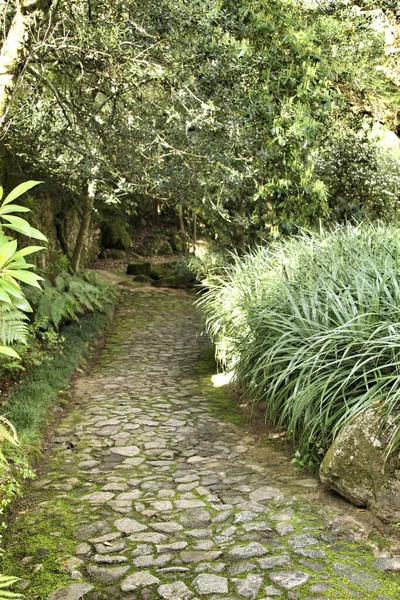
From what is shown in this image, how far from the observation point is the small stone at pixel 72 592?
2.88 m

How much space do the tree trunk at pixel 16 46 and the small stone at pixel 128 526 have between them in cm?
276

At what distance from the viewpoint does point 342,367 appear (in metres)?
4.32

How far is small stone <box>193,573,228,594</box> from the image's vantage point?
2910 millimetres

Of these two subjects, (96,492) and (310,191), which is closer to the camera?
(96,492)

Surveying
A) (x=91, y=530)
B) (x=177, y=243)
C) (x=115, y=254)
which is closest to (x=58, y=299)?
(x=91, y=530)

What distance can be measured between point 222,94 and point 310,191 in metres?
3.11

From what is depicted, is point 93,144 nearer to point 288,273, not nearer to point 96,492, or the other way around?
point 288,273

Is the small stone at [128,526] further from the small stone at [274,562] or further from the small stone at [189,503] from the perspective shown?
the small stone at [274,562]

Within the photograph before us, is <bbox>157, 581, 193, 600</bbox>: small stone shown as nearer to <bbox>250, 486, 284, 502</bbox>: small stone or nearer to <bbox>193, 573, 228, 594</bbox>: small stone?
<bbox>193, 573, 228, 594</bbox>: small stone

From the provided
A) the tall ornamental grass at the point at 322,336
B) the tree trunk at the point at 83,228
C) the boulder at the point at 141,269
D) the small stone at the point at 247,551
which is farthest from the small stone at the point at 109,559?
the boulder at the point at 141,269

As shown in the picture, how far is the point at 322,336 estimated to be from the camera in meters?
4.68

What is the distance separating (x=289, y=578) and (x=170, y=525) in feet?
3.03

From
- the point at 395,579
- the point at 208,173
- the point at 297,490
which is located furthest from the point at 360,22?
the point at 395,579

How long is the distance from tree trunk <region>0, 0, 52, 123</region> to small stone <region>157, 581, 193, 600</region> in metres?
3.01
